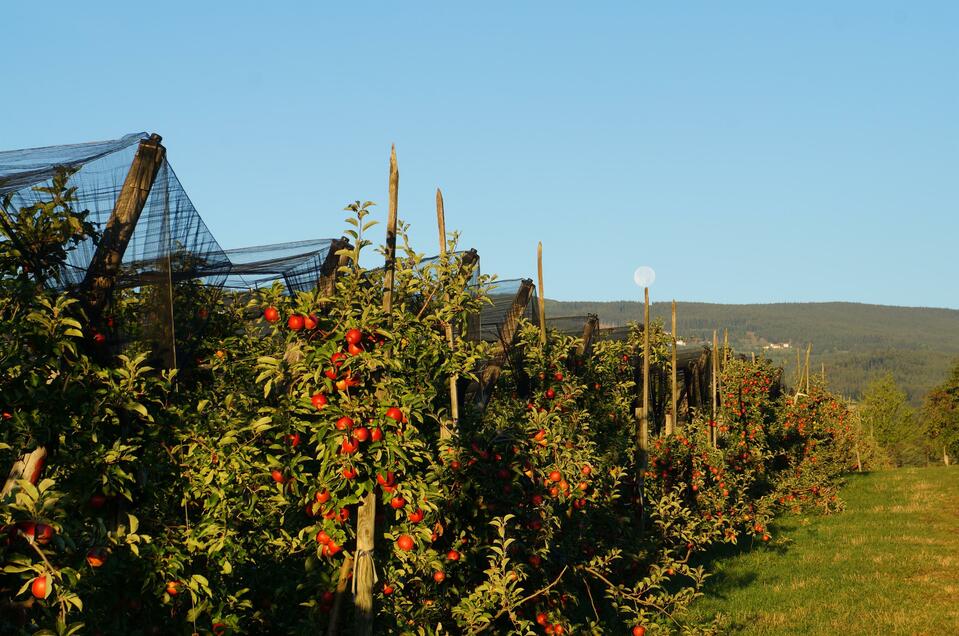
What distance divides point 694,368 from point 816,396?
8.14 meters

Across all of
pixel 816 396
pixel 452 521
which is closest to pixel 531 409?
pixel 452 521

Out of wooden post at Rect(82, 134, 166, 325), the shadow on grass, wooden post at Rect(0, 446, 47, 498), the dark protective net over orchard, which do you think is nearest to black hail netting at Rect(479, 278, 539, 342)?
the dark protective net over orchard

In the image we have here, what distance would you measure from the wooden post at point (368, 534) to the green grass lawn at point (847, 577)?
6587 mm

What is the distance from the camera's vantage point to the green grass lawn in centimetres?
1232

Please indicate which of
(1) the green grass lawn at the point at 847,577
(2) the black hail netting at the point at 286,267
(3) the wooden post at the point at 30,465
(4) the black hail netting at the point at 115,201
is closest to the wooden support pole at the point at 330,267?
(2) the black hail netting at the point at 286,267

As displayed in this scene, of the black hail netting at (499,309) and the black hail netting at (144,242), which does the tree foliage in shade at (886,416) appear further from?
the black hail netting at (144,242)

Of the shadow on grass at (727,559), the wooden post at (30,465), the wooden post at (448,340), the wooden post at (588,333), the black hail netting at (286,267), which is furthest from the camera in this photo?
the shadow on grass at (727,559)

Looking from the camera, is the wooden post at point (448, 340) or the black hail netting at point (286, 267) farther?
the black hail netting at point (286, 267)

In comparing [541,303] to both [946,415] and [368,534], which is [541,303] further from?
[946,415]

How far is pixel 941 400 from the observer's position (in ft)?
167

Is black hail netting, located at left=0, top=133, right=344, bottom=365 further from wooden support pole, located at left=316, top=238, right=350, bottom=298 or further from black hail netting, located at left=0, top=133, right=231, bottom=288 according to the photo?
wooden support pole, located at left=316, top=238, right=350, bottom=298

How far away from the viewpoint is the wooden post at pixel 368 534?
4168 millimetres

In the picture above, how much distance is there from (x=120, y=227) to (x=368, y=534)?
203 cm

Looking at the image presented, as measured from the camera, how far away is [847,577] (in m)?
15.3
